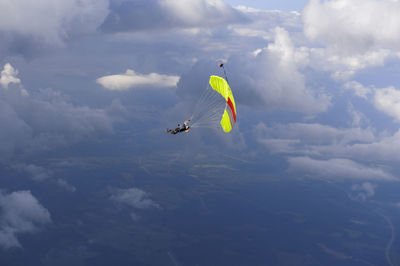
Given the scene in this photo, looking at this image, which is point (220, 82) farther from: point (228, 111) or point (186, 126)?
point (186, 126)

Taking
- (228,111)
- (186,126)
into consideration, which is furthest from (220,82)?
(186,126)

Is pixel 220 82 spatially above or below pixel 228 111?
above

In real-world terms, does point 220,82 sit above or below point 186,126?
above
